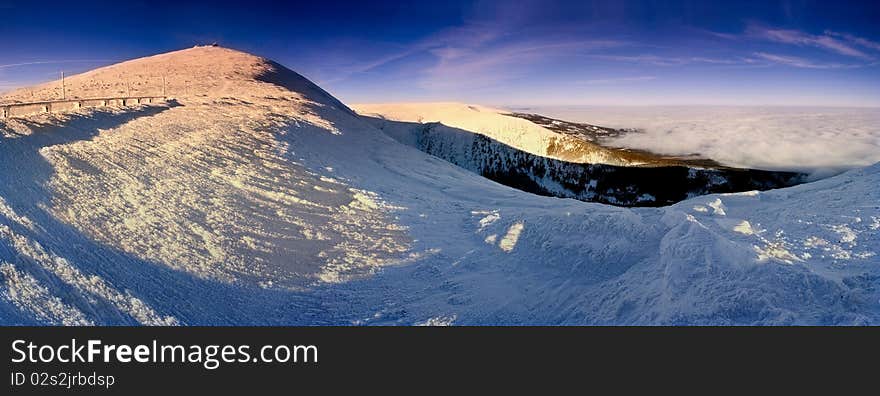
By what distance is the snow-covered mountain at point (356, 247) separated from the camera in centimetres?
899

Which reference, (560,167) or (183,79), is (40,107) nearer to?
(183,79)

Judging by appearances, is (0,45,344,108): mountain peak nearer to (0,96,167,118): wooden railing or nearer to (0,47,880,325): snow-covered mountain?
(0,96,167,118): wooden railing

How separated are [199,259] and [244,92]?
112 ft

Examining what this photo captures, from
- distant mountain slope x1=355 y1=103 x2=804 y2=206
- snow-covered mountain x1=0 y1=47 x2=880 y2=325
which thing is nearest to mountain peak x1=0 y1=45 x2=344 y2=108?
snow-covered mountain x1=0 y1=47 x2=880 y2=325

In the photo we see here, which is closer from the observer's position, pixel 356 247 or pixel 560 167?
pixel 356 247

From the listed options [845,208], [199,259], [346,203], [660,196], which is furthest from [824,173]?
[199,259]

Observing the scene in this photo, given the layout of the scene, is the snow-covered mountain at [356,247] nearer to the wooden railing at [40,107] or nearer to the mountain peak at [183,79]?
the wooden railing at [40,107]

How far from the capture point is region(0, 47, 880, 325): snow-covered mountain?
8.99 metres

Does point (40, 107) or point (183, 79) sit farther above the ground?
point (183, 79)

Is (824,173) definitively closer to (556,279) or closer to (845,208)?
(845,208)

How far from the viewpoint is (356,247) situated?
14.6 m

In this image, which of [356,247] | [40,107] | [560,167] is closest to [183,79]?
[40,107]

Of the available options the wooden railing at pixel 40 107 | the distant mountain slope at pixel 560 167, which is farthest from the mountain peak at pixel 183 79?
the distant mountain slope at pixel 560 167

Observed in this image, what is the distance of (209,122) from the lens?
2739 centimetres
